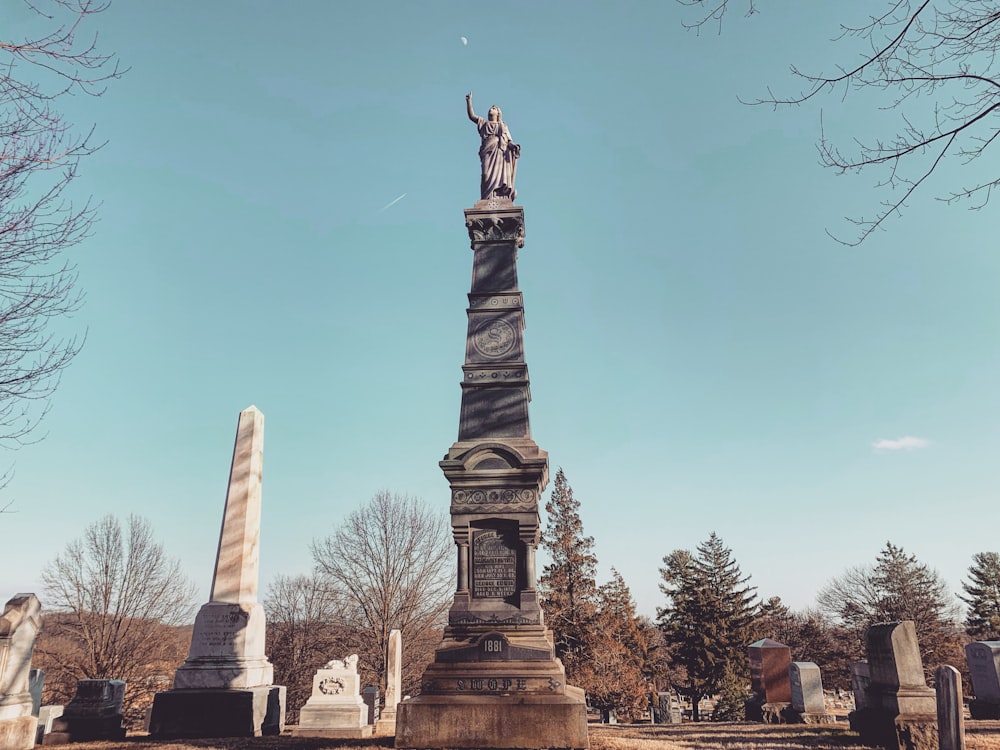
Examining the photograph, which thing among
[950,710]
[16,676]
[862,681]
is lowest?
[862,681]

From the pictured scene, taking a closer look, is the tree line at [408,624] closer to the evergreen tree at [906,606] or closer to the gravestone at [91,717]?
the evergreen tree at [906,606]

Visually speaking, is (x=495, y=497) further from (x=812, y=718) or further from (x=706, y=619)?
(x=706, y=619)

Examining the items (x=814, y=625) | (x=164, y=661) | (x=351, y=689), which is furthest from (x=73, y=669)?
(x=814, y=625)

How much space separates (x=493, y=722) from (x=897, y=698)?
678cm

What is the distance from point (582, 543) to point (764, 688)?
13635 mm

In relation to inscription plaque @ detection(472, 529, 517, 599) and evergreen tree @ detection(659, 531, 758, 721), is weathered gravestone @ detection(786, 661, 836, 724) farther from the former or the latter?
evergreen tree @ detection(659, 531, 758, 721)

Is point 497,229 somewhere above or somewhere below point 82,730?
above

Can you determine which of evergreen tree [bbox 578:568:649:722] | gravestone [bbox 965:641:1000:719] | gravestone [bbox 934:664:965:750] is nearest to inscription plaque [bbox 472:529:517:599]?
gravestone [bbox 934:664:965:750]

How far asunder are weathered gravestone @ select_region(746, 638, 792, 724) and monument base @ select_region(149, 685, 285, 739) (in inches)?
595

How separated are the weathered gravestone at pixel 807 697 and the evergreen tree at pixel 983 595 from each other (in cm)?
3718

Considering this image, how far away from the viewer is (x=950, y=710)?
7820mm

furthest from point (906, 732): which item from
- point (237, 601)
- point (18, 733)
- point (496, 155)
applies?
point (18, 733)

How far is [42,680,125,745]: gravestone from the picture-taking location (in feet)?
36.0

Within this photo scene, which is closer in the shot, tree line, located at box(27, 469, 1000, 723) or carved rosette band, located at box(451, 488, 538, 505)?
carved rosette band, located at box(451, 488, 538, 505)
